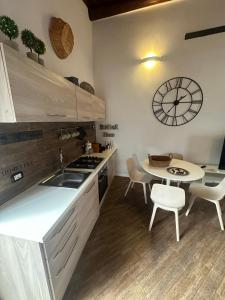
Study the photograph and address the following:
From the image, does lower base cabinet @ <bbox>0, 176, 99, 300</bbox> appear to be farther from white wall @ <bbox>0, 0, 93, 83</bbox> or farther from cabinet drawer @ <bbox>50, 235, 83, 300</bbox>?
white wall @ <bbox>0, 0, 93, 83</bbox>

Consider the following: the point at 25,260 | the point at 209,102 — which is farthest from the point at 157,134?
the point at 25,260

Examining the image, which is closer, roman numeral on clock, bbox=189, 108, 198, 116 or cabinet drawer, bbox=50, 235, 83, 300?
cabinet drawer, bbox=50, 235, 83, 300

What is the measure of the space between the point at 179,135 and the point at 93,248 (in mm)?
2551

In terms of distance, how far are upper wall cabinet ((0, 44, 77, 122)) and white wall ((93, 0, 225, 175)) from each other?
81.3 inches

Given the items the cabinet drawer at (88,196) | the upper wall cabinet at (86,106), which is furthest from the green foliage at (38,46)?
the cabinet drawer at (88,196)

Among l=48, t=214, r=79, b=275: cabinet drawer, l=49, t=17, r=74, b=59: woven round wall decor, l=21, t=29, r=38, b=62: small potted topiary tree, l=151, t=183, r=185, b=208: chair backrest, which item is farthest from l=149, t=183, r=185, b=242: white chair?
l=49, t=17, r=74, b=59: woven round wall decor

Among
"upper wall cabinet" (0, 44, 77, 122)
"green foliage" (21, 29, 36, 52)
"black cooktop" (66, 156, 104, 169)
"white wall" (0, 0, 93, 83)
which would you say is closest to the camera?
"upper wall cabinet" (0, 44, 77, 122)

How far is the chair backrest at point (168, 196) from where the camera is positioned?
1826 mm

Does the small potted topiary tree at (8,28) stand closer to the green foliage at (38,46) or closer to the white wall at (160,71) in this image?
the green foliage at (38,46)

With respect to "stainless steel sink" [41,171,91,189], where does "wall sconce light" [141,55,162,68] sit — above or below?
above

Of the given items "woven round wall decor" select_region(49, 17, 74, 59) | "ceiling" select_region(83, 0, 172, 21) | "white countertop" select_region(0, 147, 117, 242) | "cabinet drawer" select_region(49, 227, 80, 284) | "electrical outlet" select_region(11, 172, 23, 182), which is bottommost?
"cabinet drawer" select_region(49, 227, 80, 284)

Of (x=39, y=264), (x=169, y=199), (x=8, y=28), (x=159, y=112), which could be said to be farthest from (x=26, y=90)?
(x=159, y=112)

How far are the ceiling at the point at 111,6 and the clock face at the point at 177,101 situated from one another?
4.81ft

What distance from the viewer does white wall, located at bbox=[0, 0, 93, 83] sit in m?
1.53
